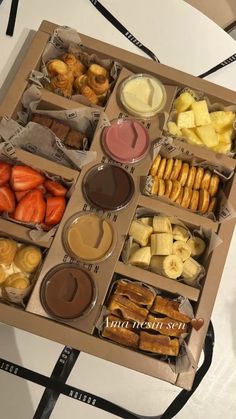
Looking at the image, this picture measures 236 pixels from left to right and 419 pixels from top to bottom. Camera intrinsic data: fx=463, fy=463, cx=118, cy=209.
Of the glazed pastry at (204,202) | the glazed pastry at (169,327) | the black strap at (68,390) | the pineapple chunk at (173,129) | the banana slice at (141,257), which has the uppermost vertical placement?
the pineapple chunk at (173,129)

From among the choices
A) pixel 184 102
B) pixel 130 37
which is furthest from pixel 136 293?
pixel 130 37

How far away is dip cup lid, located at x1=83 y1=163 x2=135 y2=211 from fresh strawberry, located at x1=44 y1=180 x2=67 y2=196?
6cm

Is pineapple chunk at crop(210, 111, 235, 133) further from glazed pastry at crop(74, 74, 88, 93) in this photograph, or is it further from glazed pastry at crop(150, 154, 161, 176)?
glazed pastry at crop(74, 74, 88, 93)

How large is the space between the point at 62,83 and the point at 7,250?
0.54 meters

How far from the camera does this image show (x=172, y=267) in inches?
48.3

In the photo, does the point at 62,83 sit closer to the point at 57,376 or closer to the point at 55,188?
the point at 55,188

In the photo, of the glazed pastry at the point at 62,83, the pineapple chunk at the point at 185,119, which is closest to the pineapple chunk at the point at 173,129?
the pineapple chunk at the point at 185,119

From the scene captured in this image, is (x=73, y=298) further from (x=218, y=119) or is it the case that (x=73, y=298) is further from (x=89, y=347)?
(x=218, y=119)

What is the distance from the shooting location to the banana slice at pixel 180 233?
4.21 ft

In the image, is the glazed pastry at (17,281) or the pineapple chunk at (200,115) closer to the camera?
the glazed pastry at (17,281)

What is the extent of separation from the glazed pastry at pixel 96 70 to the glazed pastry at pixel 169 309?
69 centimetres

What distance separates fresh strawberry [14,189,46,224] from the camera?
1.22 meters

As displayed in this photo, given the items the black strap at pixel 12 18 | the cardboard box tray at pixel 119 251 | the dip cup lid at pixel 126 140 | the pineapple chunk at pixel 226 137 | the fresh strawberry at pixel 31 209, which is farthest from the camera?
the black strap at pixel 12 18

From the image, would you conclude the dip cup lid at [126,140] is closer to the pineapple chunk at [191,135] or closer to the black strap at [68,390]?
the pineapple chunk at [191,135]
